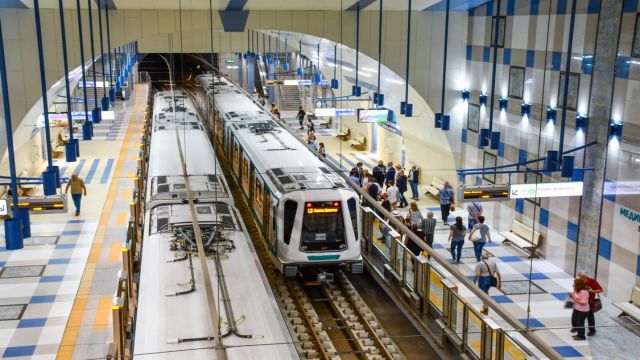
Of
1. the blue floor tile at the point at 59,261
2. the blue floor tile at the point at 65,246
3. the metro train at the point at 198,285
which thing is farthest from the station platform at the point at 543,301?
the blue floor tile at the point at 65,246

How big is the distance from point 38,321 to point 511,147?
40.0 ft

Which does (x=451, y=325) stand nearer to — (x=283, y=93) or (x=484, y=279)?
(x=484, y=279)

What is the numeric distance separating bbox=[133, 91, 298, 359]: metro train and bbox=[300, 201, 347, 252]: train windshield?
1.37 meters

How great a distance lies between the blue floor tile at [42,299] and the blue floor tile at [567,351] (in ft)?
30.5

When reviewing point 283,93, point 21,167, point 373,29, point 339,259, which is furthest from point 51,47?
point 283,93

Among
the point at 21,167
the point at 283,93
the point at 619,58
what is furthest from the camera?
the point at 283,93

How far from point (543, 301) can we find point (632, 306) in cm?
176

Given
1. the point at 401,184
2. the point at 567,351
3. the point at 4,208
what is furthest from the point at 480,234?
the point at 4,208

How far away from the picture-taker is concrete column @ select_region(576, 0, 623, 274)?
45.8 ft

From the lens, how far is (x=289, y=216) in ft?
43.0

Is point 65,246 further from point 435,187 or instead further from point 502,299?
point 435,187

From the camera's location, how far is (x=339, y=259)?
13.4 m

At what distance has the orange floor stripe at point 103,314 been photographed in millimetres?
12406

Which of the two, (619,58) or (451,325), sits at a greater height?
(619,58)
